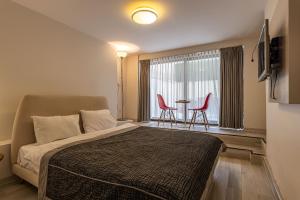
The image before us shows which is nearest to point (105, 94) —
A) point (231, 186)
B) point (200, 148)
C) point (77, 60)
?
point (77, 60)

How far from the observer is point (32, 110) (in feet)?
7.45

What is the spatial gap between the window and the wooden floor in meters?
1.95

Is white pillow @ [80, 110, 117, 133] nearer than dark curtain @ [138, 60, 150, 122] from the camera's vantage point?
Yes

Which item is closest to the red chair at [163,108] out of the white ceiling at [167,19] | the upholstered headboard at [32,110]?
the white ceiling at [167,19]

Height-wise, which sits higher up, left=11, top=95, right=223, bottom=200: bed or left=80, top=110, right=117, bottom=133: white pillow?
left=80, top=110, right=117, bottom=133: white pillow

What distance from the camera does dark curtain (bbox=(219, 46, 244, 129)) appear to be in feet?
12.7

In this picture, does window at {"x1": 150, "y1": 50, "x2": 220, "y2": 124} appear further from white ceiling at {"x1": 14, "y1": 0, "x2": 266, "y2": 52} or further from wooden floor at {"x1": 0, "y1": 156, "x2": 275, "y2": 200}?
wooden floor at {"x1": 0, "y1": 156, "x2": 275, "y2": 200}

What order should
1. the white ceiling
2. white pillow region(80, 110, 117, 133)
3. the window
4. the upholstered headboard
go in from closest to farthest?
the upholstered headboard < the white ceiling < white pillow region(80, 110, 117, 133) < the window

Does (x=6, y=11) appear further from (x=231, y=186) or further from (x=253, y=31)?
(x=253, y=31)

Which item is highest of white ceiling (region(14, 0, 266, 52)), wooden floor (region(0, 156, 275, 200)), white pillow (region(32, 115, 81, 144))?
white ceiling (region(14, 0, 266, 52))

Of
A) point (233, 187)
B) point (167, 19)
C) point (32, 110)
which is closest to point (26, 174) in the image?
point (32, 110)

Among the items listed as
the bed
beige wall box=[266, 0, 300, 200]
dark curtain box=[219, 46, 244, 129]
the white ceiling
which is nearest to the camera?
the bed

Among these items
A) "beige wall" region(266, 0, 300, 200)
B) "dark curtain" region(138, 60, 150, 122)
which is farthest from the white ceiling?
"dark curtain" region(138, 60, 150, 122)

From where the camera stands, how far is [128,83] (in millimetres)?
5363
